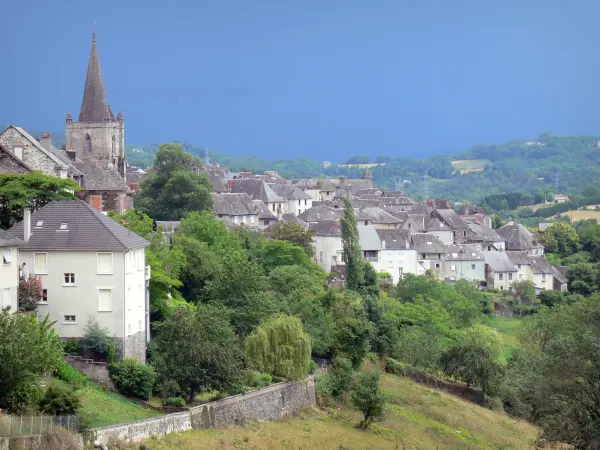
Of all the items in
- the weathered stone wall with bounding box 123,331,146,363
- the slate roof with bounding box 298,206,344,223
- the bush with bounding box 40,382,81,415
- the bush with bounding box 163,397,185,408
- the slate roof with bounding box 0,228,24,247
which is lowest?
the bush with bounding box 163,397,185,408

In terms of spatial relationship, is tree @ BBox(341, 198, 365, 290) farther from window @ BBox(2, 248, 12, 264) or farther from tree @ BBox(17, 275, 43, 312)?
window @ BBox(2, 248, 12, 264)

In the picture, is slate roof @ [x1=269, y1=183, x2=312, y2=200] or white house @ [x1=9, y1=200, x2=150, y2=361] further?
slate roof @ [x1=269, y1=183, x2=312, y2=200]

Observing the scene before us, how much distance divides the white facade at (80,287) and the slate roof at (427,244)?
76.2 metres

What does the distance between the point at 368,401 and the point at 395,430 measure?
7.54 feet

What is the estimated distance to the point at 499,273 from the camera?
12594 centimetres

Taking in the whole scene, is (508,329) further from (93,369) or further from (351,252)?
(93,369)

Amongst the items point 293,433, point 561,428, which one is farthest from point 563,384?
point 293,433

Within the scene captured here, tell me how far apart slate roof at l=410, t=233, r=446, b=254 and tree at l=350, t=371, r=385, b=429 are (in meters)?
66.9

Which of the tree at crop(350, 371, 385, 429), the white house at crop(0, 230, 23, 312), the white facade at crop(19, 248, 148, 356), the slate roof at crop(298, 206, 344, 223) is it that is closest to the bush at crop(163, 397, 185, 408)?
the white facade at crop(19, 248, 148, 356)

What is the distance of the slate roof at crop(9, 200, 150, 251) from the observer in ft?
147

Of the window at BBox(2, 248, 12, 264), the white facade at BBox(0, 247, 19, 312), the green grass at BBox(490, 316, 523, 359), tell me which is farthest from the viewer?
the green grass at BBox(490, 316, 523, 359)

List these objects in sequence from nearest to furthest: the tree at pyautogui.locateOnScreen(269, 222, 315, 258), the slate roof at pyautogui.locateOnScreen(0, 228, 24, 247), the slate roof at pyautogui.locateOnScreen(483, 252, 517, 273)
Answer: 1. the slate roof at pyautogui.locateOnScreen(0, 228, 24, 247)
2. the tree at pyautogui.locateOnScreen(269, 222, 315, 258)
3. the slate roof at pyautogui.locateOnScreen(483, 252, 517, 273)

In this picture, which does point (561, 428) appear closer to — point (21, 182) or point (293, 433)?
point (293, 433)

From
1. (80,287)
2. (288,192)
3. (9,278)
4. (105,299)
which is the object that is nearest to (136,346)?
(105,299)
